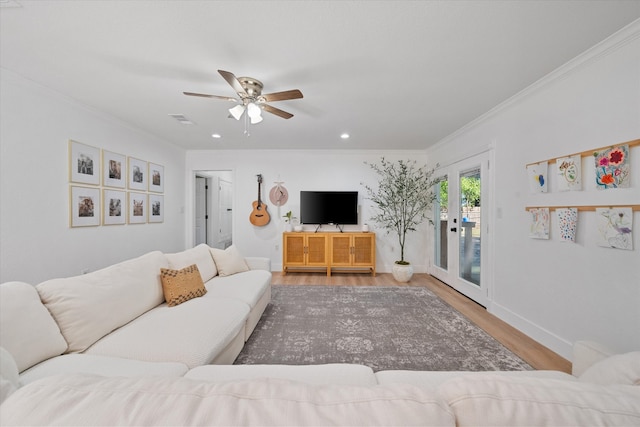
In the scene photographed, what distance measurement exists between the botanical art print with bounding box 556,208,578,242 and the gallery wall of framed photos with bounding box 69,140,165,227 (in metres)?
4.89

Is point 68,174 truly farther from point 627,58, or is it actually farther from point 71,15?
point 627,58

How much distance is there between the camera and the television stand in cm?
453

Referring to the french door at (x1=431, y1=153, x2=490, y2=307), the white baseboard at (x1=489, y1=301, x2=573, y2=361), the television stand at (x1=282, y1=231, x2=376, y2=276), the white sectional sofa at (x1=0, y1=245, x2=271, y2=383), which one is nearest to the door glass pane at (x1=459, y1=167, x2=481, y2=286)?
the french door at (x1=431, y1=153, x2=490, y2=307)

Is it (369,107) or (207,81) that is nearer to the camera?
(207,81)

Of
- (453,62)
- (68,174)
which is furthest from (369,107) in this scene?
(68,174)

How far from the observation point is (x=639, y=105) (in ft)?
5.21

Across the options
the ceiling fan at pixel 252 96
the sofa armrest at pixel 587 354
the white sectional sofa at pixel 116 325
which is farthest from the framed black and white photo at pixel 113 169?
the sofa armrest at pixel 587 354

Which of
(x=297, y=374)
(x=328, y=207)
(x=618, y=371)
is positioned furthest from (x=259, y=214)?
(x=618, y=371)

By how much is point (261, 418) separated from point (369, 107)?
2949 millimetres

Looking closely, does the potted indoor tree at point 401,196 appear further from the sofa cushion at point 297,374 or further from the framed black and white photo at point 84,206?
the framed black and white photo at point 84,206

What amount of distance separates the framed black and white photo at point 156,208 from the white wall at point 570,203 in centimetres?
498

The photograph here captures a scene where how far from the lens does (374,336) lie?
231 cm

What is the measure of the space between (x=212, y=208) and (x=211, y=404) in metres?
6.27

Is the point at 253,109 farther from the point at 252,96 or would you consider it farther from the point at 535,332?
the point at 535,332
